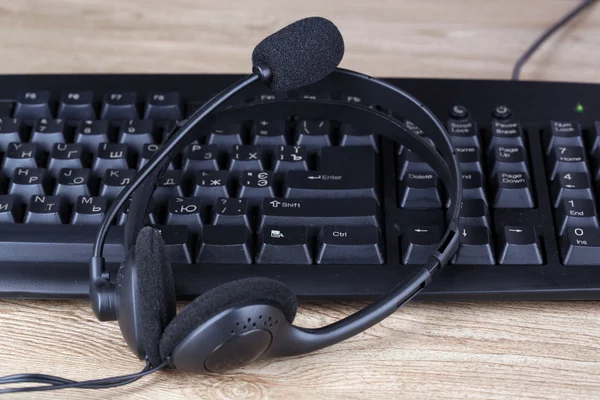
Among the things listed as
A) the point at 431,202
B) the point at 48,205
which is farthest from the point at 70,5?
the point at 431,202

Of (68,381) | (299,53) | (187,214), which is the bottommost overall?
(68,381)

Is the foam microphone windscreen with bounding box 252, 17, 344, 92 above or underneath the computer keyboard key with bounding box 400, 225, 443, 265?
above

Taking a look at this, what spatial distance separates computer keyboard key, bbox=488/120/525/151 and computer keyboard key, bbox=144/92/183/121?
9.8 inches

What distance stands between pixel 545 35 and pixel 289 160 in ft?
1.03

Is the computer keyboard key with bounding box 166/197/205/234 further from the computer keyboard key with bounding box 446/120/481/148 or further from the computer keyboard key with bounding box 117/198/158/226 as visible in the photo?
the computer keyboard key with bounding box 446/120/481/148

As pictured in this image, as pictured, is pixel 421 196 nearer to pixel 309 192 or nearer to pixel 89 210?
pixel 309 192

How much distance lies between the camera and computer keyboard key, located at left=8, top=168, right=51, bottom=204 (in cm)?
59

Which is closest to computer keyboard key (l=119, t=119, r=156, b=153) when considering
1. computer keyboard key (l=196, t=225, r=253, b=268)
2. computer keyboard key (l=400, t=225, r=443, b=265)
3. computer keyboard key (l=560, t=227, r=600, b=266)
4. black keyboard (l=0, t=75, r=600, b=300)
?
black keyboard (l=0, t=75, r=600, b=300)

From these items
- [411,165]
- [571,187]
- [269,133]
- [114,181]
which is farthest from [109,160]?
[571,187]

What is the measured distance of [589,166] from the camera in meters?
0.61

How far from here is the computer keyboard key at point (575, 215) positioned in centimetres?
57

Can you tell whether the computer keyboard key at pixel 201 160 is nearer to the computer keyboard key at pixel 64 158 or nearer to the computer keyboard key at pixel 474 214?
the computer keyboard key at pixel 64 158

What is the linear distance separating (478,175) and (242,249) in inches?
7.2

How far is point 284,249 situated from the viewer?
0.55 meters
